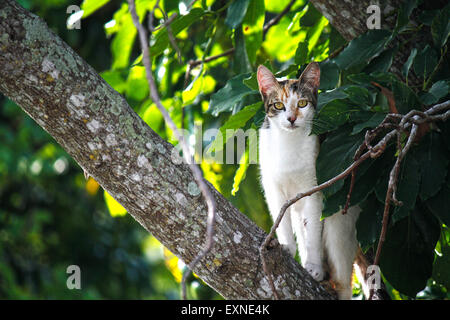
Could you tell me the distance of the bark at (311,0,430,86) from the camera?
270 cm

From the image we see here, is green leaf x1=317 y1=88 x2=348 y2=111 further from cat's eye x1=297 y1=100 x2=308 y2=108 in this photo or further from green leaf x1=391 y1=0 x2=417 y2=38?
green leaf x1=391 y1=0 x2=417 y2=38

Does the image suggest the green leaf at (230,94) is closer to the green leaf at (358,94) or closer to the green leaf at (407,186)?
the green leaf at (358,94)

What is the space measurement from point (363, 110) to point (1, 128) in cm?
542

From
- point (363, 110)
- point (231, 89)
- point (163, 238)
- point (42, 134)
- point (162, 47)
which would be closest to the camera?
point (163, 238)

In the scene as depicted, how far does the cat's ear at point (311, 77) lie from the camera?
2587mm

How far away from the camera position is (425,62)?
7.97 ft

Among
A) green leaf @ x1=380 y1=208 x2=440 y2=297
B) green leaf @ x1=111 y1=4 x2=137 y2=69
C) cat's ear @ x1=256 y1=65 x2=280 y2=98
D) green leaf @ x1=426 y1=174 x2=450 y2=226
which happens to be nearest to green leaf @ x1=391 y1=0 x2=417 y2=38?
cat's ear @ x1=256 y1=65 x2=280 y2=98

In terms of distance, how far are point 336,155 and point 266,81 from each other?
58 cm

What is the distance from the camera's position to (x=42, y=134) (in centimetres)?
604

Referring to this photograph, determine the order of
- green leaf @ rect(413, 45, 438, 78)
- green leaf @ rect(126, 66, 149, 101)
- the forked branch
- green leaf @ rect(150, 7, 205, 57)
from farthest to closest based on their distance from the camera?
green leaf @ rect(126, 66, 149, 101)
green leaf @ rect(150, 7, 205, 57)
green leaf @ rect(413, 45, 438, 78)
the forked branch

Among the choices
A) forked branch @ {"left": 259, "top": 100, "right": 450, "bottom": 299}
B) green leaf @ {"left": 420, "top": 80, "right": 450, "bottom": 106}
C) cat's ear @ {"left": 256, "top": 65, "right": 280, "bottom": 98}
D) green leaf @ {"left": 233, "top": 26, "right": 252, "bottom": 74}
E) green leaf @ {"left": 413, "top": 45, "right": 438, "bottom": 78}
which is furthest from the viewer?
green leaf @ {"left": 233, "top": 26, "right": 252, "bottom": 74}

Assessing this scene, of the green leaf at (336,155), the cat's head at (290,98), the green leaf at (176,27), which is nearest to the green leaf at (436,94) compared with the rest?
the green leaf at (336,155)
